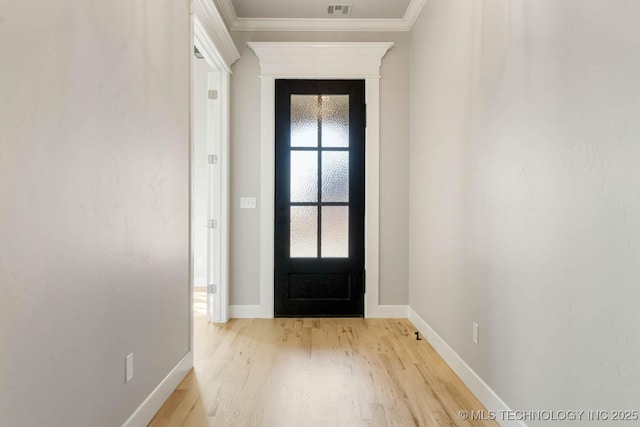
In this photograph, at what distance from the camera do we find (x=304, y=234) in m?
3.82

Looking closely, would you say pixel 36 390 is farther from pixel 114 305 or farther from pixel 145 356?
pixel 145 356

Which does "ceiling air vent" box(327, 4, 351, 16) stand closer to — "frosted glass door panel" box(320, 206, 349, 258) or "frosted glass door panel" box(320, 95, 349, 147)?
"frosted glass door panel" box(320, 95, 349, 147)

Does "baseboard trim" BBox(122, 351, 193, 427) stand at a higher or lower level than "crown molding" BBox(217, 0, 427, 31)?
lower

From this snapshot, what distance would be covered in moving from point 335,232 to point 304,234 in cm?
31

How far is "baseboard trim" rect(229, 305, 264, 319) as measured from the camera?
12.4 feet

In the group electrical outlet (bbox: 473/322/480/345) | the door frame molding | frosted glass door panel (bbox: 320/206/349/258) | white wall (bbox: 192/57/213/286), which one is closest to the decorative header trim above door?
the door frame molding

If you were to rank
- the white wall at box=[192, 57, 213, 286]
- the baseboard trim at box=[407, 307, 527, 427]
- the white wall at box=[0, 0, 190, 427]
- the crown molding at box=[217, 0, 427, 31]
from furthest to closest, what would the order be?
the white wall at box=[192, 57, 213, 286] → the crown molding at box=[217, 0, 427, 31] → the baseboard trim at box=[407, 307, 527, 427] → the white wall at box=[0, 0, 190, 427]

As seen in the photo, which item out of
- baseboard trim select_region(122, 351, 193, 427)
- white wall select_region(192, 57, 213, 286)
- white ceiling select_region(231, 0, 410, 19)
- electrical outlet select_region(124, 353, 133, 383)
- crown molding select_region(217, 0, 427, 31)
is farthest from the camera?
white wall select_region(192, 57, 213, 286)

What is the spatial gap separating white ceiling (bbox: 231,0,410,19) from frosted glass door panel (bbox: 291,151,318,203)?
130cm

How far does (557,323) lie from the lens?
1.50 metres

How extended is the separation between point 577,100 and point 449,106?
136cm

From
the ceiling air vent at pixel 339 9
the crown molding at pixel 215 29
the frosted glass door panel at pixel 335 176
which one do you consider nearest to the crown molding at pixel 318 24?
the ceiling air vent at pixel 339 9

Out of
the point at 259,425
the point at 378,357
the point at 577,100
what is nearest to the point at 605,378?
the point at 577,100

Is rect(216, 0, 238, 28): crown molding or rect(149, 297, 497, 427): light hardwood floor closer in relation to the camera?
rect(149, 297, 497, 427): light hardwood floor
